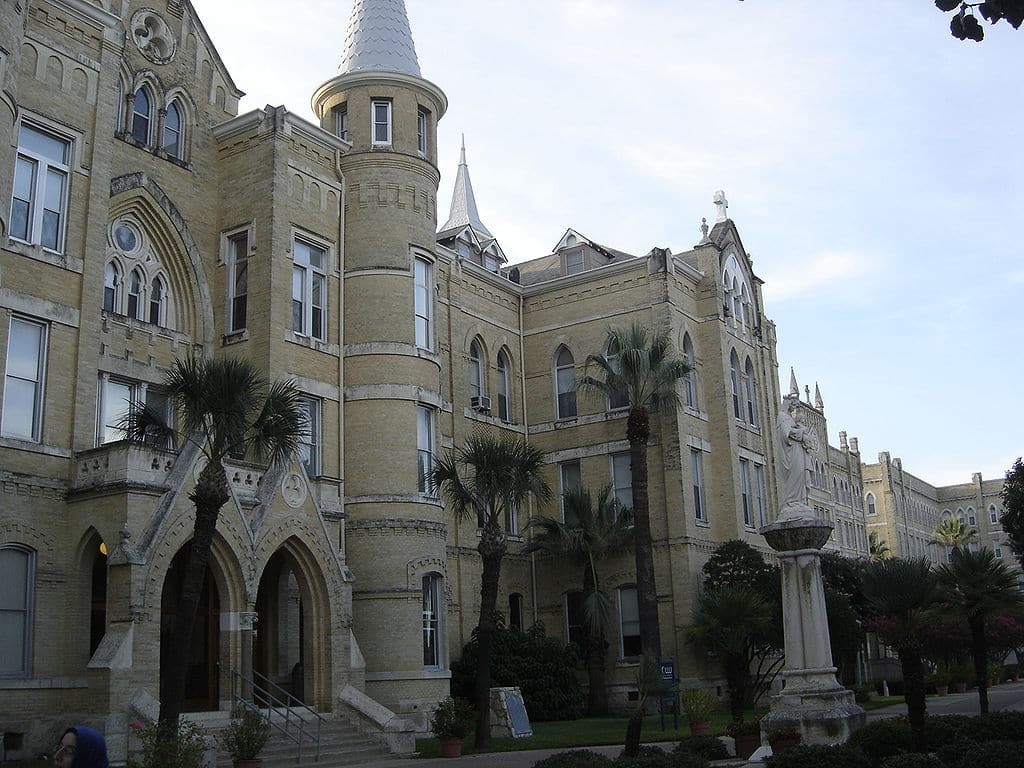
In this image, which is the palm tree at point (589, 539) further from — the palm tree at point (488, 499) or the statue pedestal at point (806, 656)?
the statue pedestal at point (806, 656)

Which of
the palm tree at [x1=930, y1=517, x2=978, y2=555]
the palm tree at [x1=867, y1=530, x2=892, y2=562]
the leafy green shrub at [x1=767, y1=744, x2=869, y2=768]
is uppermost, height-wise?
the palm tree at [x1=930, y1=517, x2=978, y2=555]

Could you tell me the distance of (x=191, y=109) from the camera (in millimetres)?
29969

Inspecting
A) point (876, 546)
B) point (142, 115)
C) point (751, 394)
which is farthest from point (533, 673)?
point (876, 546)

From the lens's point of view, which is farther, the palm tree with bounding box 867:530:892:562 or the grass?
the palm tree with bounding box 867:530:892:562

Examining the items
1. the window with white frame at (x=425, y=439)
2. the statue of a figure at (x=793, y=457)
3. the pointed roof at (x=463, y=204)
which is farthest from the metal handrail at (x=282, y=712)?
the pointed roof at (x=463, y=204)

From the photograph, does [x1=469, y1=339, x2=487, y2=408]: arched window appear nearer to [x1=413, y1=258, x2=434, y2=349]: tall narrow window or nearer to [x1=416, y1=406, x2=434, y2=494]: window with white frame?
[x1=413, y1=258, x2=434, y2=349]: tall narrow window

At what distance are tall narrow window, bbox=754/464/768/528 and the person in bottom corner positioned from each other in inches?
1459

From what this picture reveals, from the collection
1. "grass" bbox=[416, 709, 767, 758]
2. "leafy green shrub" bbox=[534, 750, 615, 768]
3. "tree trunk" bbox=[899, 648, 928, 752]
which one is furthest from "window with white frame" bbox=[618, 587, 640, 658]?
"leafy green shrub" bbox=[534, 750, 615, 768]

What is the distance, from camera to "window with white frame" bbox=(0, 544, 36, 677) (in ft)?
72.1

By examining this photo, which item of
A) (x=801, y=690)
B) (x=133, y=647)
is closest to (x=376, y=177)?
(x=133, y=647)

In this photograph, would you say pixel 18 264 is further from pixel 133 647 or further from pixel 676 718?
pixel 676 718

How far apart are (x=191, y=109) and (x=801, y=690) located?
835 inches

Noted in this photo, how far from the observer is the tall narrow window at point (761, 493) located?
1722 inches

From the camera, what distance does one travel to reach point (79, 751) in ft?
28.3
